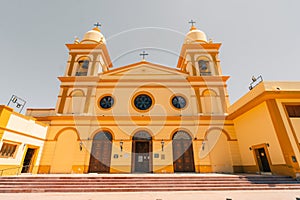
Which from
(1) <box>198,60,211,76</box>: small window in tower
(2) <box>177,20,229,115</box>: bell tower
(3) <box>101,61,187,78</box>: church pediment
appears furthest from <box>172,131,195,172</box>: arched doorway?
(1) <box>198,60,211,76</box>: small window in tower

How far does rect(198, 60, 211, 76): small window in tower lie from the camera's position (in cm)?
1661

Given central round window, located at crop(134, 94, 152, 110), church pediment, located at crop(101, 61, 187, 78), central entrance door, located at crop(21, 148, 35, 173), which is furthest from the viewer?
church pediment, located at crop(101, 61, 187, 78)

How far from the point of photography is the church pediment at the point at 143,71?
16.1m

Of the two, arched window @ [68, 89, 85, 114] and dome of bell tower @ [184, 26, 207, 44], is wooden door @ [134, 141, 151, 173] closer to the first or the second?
arched window @ [68, 89, 85, 114]

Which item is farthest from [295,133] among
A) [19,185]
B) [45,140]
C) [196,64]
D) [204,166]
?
[45,140]

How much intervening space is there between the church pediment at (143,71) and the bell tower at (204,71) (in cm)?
173

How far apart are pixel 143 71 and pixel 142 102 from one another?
348 centimetres

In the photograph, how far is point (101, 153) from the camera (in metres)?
12.8

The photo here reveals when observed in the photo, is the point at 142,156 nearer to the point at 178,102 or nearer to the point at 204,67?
the point at 178,102

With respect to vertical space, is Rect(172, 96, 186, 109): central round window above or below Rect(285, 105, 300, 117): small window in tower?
above

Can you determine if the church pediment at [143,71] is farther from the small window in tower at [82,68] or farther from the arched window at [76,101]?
the arched window at [76,101]

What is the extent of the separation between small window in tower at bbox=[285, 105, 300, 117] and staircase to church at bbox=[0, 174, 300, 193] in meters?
3.86

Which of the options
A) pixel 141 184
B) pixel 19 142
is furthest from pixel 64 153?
pixel 141 184

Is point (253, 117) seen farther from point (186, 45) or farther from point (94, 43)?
point (94, 43)
